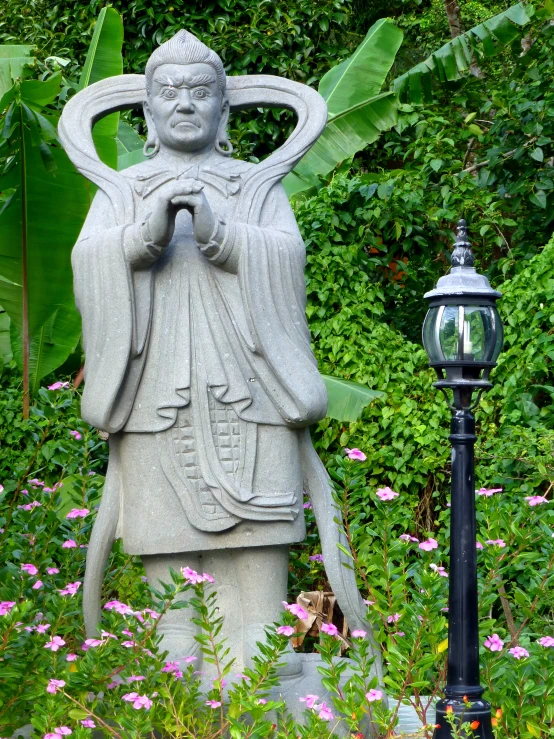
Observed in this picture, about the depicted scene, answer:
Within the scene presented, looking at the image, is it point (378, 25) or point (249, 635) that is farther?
point (378, 25)

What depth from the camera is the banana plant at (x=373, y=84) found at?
741 centimetres

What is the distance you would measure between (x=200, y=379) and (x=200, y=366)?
46mm

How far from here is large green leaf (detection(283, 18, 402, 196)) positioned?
736 cm

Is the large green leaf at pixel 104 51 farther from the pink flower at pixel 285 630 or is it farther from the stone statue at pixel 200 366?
the pink flower at pixel 285 630

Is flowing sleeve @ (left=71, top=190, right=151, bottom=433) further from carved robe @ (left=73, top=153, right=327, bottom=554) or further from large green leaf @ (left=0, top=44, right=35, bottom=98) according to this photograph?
large green leaf @ (left=0, top=44, right=35, bottom=98)

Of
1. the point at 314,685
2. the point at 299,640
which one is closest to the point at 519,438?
the point at 299,640

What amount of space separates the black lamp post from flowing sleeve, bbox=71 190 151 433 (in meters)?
1.01

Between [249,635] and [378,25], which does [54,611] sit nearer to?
[249,635]

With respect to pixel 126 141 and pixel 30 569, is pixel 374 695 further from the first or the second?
pixel 126 141

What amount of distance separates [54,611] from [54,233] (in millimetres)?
3226

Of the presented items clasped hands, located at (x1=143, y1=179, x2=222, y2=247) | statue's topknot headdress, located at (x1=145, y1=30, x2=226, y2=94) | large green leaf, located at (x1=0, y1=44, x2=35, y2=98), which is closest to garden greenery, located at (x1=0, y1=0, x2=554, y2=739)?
large green leaf, located at (x1=0, y1=44, x2=35, y2=98)

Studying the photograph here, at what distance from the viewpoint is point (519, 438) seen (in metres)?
6.04

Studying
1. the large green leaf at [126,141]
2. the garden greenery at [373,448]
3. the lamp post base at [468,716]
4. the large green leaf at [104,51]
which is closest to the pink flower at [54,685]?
the garden greenery at [373,448]

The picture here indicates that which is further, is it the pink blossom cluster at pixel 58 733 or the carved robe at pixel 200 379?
the carved robe at pixel 200 379
